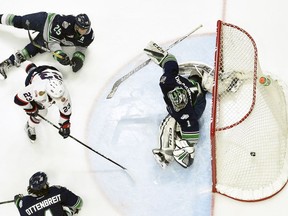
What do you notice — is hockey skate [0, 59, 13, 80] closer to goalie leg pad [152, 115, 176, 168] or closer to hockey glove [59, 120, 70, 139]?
hockey glove [59, 120, 70, 139]

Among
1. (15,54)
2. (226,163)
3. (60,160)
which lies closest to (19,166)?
(60,160)

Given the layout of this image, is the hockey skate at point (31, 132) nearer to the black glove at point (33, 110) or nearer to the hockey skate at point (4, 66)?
the black glove at point (33, 110)

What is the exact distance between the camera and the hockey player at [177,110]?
3061 millimetres

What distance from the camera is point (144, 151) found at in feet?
10.9

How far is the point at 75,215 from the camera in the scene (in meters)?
3.15

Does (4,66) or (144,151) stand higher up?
(4,66)

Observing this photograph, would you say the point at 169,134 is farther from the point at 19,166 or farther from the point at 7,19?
the point at 7,19

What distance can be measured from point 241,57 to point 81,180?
51.0 inches

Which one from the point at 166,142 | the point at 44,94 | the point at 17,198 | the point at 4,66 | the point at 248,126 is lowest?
the point at 17,198

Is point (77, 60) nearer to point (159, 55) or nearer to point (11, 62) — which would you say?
point (11, 62)

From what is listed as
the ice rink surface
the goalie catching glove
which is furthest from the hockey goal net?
the goalie catching glove

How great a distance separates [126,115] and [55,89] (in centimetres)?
75

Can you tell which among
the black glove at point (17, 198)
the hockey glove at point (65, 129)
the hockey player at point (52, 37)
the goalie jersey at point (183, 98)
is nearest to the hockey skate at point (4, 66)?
the hockey player at point (52, 37)

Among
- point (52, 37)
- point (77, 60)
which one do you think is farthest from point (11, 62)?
point (77, 60)
